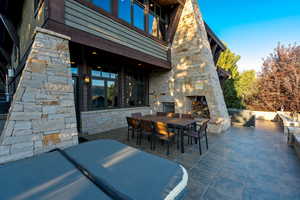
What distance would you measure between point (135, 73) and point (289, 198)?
6.98 metres

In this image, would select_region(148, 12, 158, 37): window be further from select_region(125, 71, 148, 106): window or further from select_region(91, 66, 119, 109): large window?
select_region(91, 66, 119, 109): large window

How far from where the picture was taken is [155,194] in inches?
31.4

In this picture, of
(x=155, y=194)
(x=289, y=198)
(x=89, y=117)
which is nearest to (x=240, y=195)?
(x=289, y=198)

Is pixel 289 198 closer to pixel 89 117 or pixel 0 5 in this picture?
pixel 89 117

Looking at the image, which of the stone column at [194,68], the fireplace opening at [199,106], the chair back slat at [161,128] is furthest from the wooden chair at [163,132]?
the fireplace opening at [199,106]

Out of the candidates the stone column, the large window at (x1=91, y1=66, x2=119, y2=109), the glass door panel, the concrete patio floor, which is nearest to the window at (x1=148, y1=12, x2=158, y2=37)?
the stone column

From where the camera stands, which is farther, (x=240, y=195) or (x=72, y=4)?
(x=72, y=4)

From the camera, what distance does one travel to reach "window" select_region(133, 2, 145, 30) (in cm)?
534

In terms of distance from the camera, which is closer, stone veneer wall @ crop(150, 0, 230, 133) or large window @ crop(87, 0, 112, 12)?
large window @ crop(87, 0, 112, 12)

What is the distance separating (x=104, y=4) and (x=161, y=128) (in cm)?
452

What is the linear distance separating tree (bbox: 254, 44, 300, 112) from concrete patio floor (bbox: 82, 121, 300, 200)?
400 centimetres

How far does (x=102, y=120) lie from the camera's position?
562 centimetres

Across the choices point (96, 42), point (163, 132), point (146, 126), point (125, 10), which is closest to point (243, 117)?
point (163, 132)

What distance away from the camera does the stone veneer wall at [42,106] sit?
2371 millimetres
